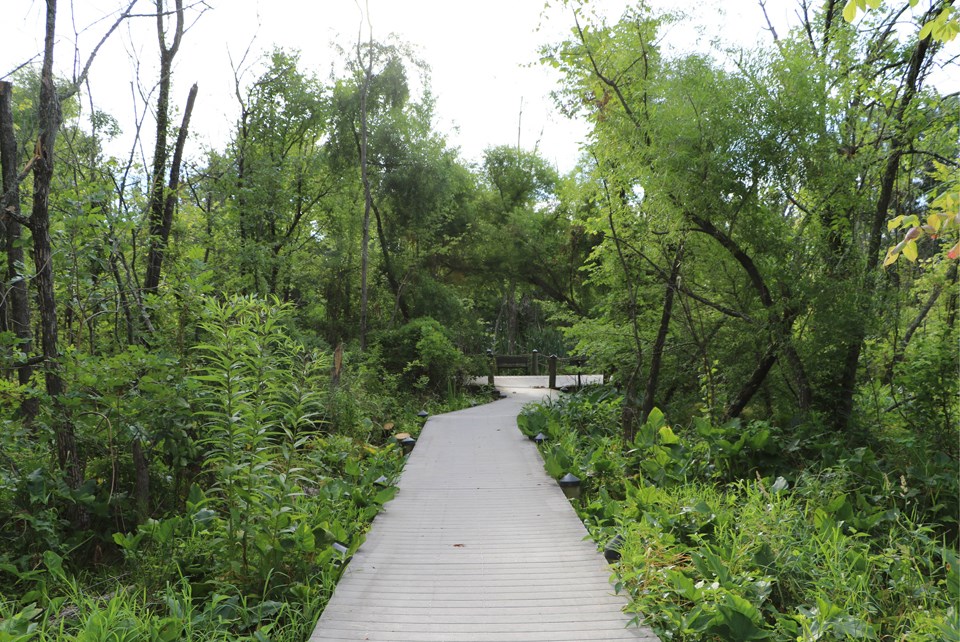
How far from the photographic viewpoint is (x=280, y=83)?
11523mm

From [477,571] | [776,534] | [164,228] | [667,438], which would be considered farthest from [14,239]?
[667,438]

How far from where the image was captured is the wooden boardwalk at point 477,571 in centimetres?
300

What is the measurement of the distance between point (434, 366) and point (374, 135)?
5.40 m

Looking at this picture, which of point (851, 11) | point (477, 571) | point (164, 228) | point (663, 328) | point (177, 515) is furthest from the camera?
point (663, 328)

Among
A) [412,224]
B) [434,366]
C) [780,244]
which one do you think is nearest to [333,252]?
[412,224]

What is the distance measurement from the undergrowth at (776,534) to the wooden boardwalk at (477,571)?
22cm

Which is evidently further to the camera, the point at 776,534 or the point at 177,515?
the point at 177,515

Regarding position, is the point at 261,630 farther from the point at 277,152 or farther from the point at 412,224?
the point at 412,224

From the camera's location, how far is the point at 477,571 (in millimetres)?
3729

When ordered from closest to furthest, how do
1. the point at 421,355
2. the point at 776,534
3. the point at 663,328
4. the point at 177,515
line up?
the point at 776,534 < the point at 177,515 < the point at 663,328 < the point at 421,355

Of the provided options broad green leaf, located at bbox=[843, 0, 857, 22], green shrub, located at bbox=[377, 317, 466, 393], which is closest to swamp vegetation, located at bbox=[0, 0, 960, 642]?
broad green leaf, located at bbox=[843, 0, 857, 22]

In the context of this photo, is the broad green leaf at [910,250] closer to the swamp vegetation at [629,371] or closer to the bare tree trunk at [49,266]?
the swamp vegetation at [629,371]

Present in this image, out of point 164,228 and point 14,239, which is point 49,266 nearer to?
point 14,239

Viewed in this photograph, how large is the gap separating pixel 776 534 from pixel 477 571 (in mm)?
1762
